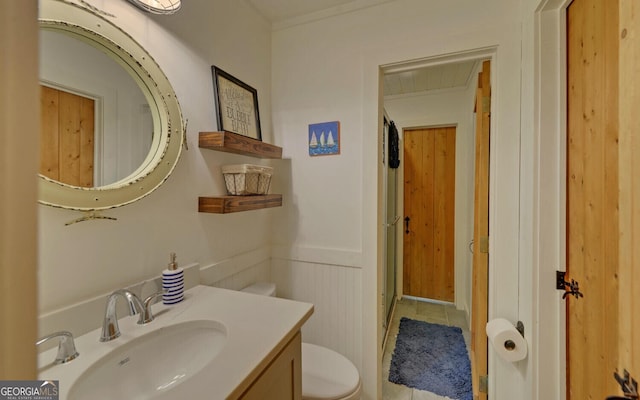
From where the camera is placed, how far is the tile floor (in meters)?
1.67

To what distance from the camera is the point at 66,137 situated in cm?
77

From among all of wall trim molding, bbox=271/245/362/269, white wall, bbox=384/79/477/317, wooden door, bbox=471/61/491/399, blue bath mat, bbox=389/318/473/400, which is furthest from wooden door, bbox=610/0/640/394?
white wall, bbox=384/79/477/317

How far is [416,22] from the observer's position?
4.66 feet

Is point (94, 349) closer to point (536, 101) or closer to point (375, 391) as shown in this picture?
point (375, 391)

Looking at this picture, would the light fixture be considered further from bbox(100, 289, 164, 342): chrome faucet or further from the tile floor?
the tile floor

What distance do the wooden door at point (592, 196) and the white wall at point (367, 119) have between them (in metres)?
0.25

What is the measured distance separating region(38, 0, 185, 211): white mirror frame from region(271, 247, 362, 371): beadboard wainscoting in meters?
0.97

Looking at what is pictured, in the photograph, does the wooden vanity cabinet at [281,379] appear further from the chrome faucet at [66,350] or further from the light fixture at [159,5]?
the light fixture at [159,5]

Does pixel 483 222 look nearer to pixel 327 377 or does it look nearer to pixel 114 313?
pixel 327 377

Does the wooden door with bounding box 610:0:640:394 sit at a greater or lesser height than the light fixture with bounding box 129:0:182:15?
lesser

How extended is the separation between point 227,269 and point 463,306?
2.55m

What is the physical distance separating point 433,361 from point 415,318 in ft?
2.20

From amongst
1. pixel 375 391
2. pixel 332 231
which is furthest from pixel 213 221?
pixel 375 391

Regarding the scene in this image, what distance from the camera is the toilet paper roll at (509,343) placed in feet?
3.82
